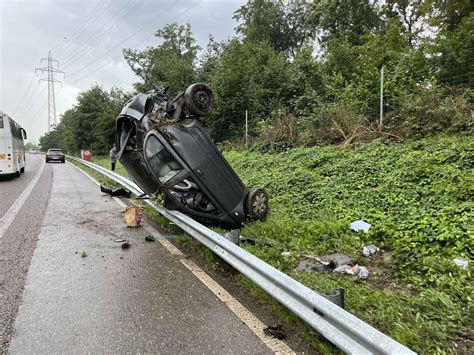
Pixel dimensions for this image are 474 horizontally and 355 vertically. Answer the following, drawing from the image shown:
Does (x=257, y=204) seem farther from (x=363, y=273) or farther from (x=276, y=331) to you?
(x=276, y=331)

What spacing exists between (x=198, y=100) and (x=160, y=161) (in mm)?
1167

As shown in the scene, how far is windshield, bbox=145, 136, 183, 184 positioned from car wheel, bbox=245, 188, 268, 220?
1.29 metres

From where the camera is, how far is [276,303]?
132 inches

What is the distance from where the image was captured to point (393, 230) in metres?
4.71

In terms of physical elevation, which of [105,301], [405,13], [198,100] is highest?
[405,13]

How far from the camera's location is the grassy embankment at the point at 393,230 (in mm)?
2914

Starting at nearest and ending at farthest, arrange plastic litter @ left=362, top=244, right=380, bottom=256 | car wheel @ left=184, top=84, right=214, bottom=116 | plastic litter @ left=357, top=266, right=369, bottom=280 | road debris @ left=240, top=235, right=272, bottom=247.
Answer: plastic litter @ left=357, top=266, right=369, bottom=280
plastic litter @ left=362, top=244, right=380, bottom=256
road debris @ left=240, top=235, right=272, bottom=247
car wheel @ left=184, top=84, right=214, bottom=116

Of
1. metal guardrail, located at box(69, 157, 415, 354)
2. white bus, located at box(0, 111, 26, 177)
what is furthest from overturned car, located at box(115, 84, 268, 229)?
white bus, located at box(0, 111, 26, 177)

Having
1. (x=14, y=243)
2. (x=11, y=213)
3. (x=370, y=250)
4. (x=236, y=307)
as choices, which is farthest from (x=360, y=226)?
(x=11, y=213)

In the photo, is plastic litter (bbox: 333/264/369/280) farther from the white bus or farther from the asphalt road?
the white bus

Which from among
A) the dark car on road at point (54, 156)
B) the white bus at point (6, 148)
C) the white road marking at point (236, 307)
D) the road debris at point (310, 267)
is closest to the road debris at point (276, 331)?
the white road marking at point (236, 307)

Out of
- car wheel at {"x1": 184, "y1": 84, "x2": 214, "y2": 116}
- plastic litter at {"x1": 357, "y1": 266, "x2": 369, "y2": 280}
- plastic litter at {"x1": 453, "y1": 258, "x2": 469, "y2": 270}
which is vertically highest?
car wheel at {"x1": 184, "y1": 84, "x2": 214, "y2": 116}

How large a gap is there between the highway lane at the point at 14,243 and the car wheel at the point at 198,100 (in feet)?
10.3

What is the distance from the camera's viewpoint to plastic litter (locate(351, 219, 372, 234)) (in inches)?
199
